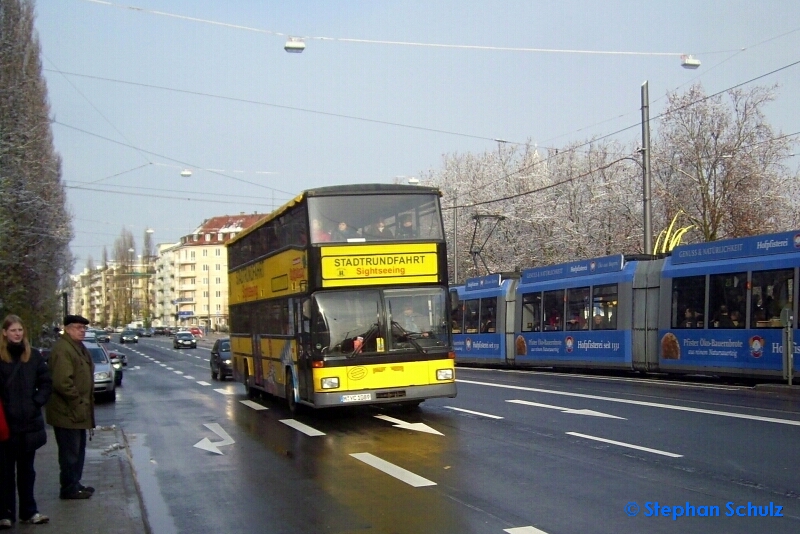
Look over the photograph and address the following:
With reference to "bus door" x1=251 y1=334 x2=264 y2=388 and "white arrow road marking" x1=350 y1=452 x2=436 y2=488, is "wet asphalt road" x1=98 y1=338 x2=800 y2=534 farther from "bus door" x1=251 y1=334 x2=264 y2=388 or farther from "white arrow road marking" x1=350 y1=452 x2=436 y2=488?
"bus door" x1=251 y1=334 x2=264 y2=388

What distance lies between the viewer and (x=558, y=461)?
10.0 m

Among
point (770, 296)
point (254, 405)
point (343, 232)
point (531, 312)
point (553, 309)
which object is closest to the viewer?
point (343, 232)

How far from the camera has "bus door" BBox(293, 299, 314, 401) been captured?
1453 cm

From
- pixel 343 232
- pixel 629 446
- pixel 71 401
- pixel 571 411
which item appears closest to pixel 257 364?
pixel 343 232

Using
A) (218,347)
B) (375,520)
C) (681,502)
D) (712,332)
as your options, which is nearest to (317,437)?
(375,520)

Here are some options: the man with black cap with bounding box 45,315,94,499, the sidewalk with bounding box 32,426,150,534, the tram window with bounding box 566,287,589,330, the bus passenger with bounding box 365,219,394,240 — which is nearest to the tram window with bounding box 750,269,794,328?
the tram window with bounding box 566,287,589,330

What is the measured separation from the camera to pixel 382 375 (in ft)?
47.0

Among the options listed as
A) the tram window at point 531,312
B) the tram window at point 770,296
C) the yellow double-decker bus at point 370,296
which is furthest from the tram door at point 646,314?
the yellow double-decker bus at point 370,296

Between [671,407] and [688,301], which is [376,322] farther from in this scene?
[688,301]

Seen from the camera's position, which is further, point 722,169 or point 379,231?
point 722,169

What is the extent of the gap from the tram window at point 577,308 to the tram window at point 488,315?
5300 mm

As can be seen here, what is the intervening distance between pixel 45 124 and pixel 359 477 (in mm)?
36589

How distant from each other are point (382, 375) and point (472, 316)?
63.6ft

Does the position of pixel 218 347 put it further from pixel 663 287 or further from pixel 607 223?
pixel 607 223
